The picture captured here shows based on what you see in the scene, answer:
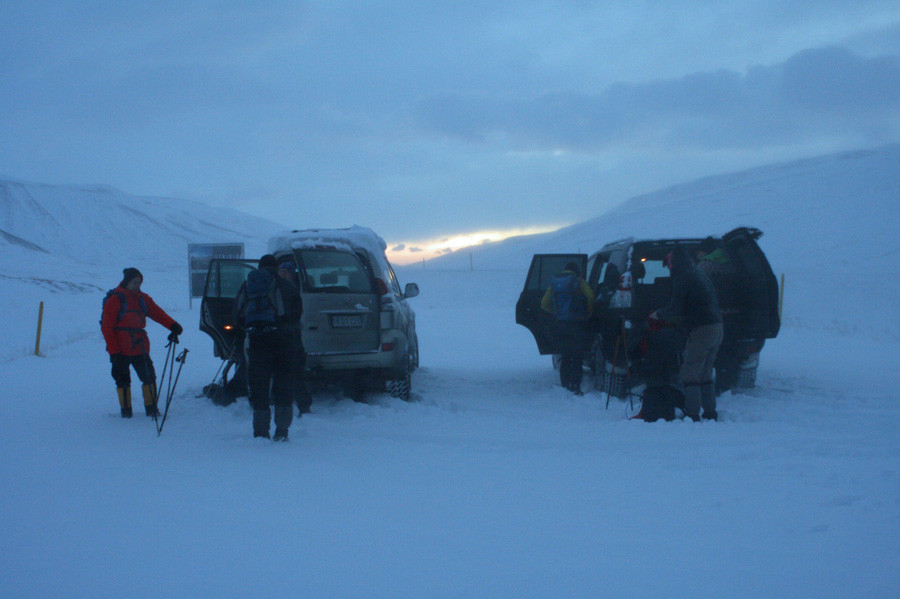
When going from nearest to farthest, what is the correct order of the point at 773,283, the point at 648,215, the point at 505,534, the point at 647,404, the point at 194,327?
the point at 505,534 → the point at 647,404 → the point at 773,283 → the point at 194,327 → the point at 648,215

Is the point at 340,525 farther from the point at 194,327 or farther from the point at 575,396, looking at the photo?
the point at 194,327

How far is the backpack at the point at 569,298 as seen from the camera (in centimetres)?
737

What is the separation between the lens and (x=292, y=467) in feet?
13.9

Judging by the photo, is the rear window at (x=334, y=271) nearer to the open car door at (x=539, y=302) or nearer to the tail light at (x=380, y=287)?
the tail light at (x=380, y=287)

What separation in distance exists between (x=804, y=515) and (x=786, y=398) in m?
3.96

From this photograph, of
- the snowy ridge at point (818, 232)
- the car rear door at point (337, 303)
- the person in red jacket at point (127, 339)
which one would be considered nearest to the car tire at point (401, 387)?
the car rear door at point (337, 303)

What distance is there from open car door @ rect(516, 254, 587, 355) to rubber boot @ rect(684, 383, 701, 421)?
208cm

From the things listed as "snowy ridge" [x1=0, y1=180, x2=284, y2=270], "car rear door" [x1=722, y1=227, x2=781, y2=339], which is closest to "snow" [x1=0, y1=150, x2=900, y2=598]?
"car rear door" [x1=722, y1=227, x2=781, y2=339]

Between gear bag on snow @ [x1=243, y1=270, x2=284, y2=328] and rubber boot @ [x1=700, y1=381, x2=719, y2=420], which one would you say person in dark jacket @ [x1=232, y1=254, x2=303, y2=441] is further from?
rubber boot @ [x1=700, y1=381, x2=719, y2=420]

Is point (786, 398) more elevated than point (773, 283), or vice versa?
point (773, 283)

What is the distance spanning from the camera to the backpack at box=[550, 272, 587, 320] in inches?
290

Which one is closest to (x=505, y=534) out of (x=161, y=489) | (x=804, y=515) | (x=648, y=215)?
(x=804, y=515)

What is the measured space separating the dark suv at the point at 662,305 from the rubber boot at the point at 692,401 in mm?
537

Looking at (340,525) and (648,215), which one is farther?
(648,215)
